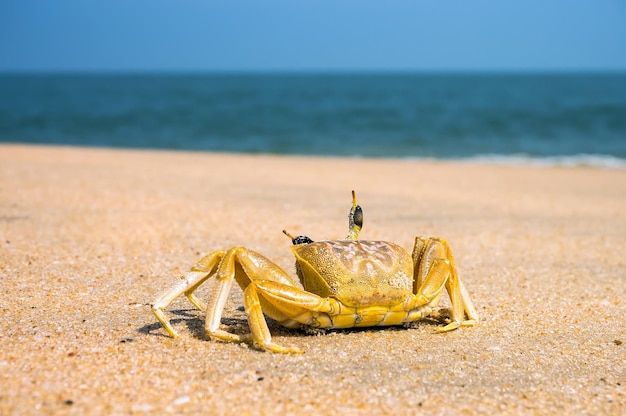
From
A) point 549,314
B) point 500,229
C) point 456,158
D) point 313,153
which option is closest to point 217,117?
point 313,153

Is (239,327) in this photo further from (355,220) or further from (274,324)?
(355,220)

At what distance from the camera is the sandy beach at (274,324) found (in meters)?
3.88

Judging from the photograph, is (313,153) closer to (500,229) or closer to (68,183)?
(68,183)

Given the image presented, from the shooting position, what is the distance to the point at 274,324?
5.20 meters

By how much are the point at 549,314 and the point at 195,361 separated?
3083 mm

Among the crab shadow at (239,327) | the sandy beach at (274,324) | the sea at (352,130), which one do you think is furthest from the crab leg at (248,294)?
the sea at (352,130)

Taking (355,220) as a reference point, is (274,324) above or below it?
below

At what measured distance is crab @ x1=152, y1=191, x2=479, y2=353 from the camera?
14.7 ft

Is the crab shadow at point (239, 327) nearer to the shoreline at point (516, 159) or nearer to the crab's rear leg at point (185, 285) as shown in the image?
the crab's rear leg at point (185, 285)

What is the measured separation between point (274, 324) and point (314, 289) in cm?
69

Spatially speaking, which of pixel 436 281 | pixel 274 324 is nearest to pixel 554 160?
pixel 436 281

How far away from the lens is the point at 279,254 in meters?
7.86

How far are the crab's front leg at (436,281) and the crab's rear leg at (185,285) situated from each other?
1.35 meters

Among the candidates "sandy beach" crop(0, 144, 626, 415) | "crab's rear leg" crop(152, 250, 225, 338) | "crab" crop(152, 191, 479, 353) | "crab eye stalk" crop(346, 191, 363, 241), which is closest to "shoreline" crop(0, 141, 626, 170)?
"sandy beach" crop(0, 144, 626, 415)
